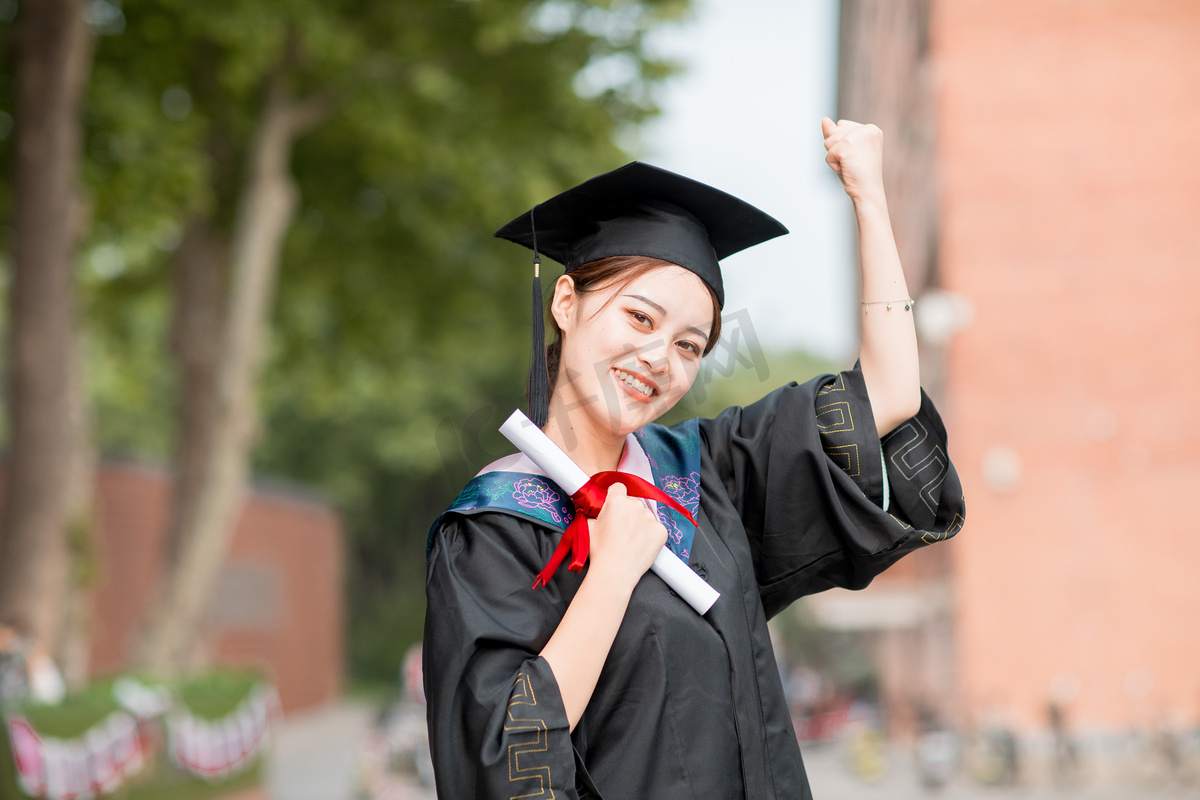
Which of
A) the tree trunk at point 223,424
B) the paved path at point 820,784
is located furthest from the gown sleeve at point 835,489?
the paved path at point 820,784

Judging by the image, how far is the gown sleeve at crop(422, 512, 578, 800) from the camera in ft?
4.54

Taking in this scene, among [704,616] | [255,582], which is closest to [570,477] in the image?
[704,616]

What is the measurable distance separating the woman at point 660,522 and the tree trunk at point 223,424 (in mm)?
8563

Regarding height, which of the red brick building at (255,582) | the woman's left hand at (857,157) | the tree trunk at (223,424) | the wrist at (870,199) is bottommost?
the red brick building at (255,582)

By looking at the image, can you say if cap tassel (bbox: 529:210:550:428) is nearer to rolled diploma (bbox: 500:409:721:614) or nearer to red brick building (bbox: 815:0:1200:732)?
rolled diploma (bbox: 500:409:721:614)

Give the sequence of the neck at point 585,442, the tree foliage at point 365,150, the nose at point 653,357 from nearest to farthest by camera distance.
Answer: the nose at point 653,357 → the neck at point 585,442 → the tree foliage at point 365,150

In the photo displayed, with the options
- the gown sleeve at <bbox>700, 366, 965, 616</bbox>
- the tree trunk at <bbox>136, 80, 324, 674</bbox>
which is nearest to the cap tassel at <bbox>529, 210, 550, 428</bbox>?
the gown sleeve at <bbox>700, 366, 965, 616</bbox>

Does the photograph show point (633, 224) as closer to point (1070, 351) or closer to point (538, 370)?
point (538, 370)

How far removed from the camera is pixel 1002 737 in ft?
36.4

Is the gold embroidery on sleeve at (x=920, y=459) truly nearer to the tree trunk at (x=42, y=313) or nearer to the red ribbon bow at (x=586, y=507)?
the red ribbon bow at (x=586, y=507)

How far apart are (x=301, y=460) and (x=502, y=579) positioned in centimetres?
2895

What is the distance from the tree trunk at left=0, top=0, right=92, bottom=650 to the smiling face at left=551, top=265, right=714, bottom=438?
7221 mm

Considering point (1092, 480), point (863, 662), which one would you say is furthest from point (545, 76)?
point (863, 662)

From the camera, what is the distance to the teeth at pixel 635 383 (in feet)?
5.42
